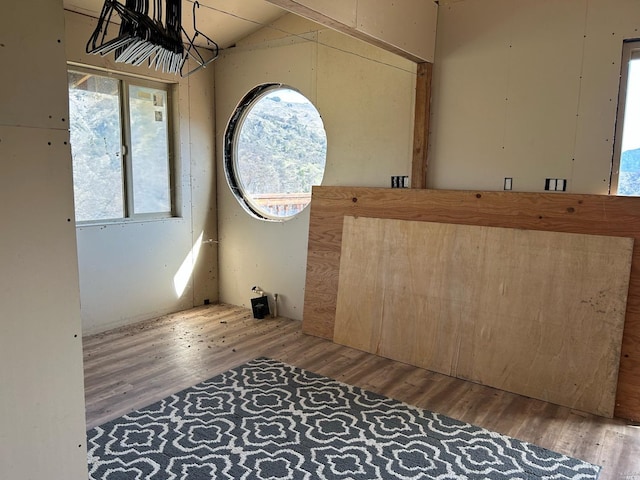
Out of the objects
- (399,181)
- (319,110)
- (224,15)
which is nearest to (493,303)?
(399,181)

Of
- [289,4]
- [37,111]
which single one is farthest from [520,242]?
[37,111]

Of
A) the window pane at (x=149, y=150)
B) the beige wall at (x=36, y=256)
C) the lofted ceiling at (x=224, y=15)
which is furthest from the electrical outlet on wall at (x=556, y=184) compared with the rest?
the window pane at (x=149, y=150)

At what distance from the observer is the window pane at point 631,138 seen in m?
2.99

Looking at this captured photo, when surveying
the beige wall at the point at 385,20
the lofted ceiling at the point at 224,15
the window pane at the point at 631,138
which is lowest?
the window pane at the point at 631,138

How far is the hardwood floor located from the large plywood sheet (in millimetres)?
145

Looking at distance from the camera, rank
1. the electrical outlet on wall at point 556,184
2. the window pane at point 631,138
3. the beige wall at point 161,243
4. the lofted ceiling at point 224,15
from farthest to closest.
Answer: the beige wall at point 161,243 < the lofted ceiling at point 224,15 < the electrical outlet on wall at point 556,184 < the window pane at point 631,138

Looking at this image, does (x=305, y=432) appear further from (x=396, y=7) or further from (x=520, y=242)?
(x=396, y=7)

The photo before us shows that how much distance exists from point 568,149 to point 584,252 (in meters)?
0.72

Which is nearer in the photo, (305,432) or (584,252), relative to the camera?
(305,432)

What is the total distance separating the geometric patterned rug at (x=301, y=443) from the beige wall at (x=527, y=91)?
177cm

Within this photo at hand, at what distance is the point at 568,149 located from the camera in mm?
3180

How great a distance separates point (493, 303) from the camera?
3.26 metres

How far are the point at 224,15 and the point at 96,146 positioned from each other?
1.56 m

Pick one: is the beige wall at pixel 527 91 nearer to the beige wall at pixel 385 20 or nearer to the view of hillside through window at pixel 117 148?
the beige wall at pixel 385 20
